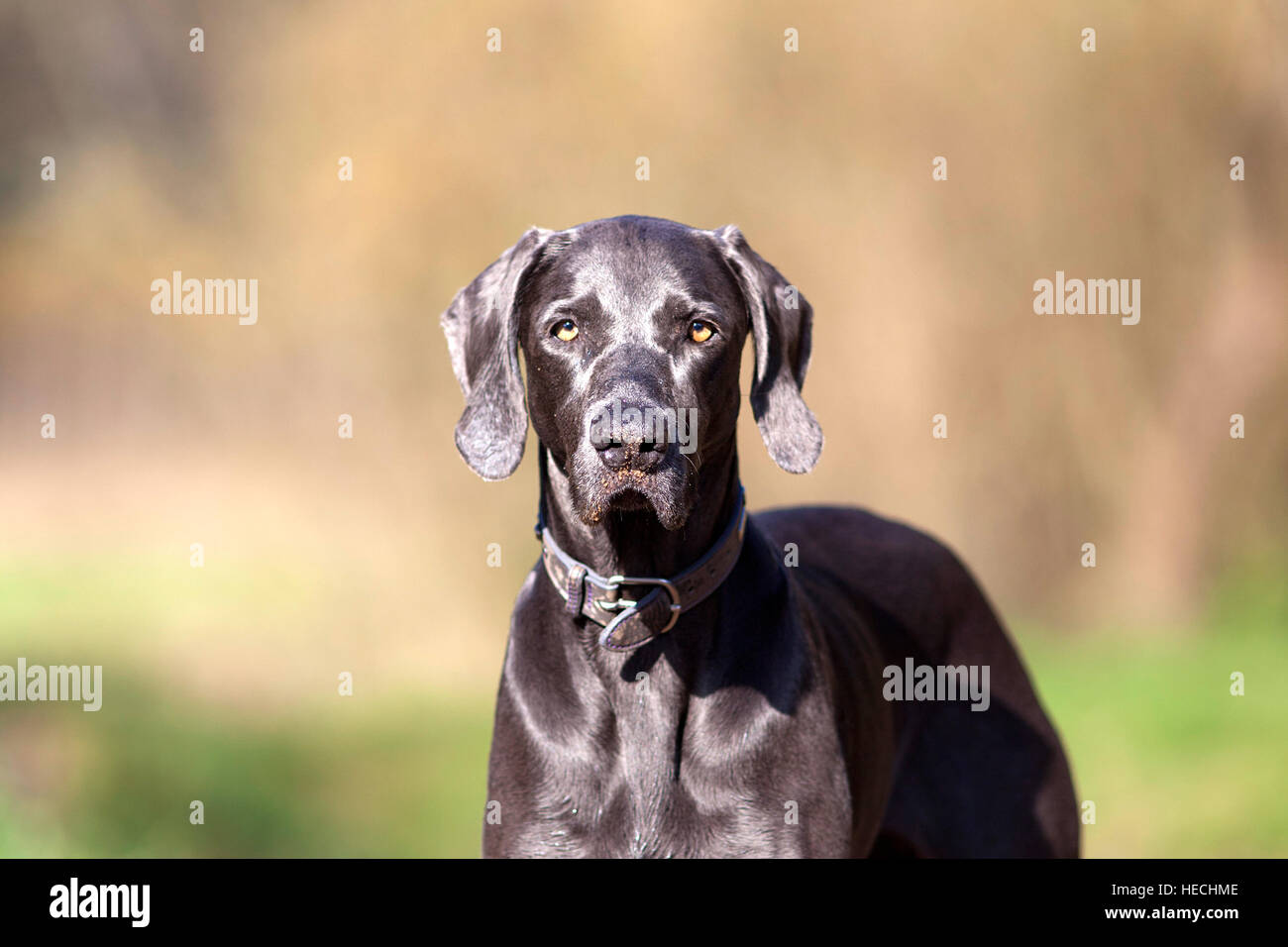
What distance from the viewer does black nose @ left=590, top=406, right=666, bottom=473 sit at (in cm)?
274

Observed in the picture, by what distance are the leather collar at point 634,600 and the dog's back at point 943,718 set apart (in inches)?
33.6

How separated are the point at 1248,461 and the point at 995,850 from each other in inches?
266

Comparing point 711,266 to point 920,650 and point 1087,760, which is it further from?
point 1087,760

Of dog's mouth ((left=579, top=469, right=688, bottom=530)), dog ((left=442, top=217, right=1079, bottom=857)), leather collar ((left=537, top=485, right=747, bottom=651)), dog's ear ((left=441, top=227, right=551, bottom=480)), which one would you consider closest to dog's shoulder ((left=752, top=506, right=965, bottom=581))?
dog ((left=442, top=217, right=1079, bottom=857))

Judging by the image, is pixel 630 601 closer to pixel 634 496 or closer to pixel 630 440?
pixel 634 496

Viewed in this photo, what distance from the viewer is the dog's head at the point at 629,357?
2.83 meters

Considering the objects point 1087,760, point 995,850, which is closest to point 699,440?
point 995,850

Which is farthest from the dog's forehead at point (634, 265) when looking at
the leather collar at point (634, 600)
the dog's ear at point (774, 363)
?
the leather collar at point (634, 600)

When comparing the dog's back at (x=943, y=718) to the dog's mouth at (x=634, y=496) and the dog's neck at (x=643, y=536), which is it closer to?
the dog's neck at (x=643, y=536)

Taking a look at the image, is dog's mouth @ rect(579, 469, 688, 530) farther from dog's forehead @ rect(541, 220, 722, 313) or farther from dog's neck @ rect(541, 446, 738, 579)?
dog's forehead @ rect(541, 220, 722, 313)

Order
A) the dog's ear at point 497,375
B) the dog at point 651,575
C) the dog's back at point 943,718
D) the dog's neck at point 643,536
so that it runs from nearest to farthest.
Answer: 1. the dog at point 651,575
2. the dog's neck at point 643,536
3. the dog's ear at point 497,375
4. the dog's back at point 943,718

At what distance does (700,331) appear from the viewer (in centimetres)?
304

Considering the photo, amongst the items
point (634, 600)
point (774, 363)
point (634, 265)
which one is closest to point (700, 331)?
point (634, 265)

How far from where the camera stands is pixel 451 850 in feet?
23.4
